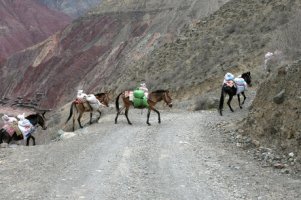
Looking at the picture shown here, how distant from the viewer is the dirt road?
11.8 m

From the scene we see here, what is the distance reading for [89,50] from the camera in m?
108

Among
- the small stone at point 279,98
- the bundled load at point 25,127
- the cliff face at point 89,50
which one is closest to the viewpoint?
the small stone at point 279,98

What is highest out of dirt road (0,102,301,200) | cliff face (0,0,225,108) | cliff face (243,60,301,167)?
cliff face (0,0,225,108)

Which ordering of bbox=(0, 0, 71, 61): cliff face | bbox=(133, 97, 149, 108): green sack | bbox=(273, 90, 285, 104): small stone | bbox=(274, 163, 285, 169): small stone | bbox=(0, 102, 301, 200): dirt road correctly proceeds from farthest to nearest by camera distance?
bbox=(0, 0, 71, 61): cliff face, bbox=(133, 97, 149, 108): green sack, bbox=(273, 90, 285, 104): small stone, bbox=(274, 163, 285, 169): small stone, bbox=(0, 102, 301, 200): dirt road

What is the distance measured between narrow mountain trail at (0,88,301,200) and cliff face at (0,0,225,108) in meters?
58.6

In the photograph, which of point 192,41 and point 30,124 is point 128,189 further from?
point 192,41

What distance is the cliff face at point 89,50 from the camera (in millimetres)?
87125

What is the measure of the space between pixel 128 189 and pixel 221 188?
2047 millimetres

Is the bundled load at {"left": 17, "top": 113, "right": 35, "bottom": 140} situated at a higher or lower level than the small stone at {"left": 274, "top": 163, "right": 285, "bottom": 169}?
higher

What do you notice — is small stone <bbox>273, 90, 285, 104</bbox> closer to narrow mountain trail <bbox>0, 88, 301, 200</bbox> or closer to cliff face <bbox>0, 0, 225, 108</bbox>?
narrow mountain trail <bbox>0, 88, 301, 200</bbox>

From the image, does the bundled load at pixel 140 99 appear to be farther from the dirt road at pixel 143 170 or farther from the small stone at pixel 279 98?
the small stone at pixel 279 98

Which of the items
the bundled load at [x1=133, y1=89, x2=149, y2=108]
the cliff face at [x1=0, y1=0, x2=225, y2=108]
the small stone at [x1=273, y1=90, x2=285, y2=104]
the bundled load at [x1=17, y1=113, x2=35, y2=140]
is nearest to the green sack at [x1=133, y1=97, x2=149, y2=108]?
the bundled load at [x1=133, y1=89, x2=149, y2=108]

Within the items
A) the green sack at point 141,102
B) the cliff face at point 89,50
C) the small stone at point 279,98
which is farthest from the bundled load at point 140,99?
the cliff face at point 89,50

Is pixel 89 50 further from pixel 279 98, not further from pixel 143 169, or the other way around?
pixel 143 169
